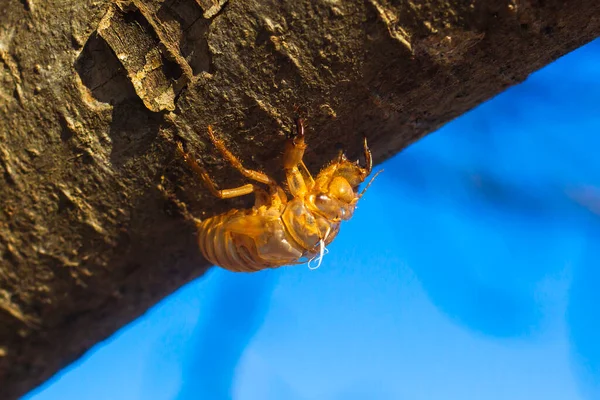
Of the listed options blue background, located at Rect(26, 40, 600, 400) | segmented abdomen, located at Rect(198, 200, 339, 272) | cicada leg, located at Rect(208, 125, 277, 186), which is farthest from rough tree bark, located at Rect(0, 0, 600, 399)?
blue background, located at Rect(26, 40, 600, 400)

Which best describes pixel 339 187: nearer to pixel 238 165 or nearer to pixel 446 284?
pixel 238 165

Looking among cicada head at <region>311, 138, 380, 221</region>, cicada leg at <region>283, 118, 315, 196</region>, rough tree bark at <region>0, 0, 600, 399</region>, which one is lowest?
cicada head at <region>311, 138, 380, 221</region>

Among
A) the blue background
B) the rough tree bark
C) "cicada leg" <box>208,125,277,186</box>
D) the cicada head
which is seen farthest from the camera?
the blue background

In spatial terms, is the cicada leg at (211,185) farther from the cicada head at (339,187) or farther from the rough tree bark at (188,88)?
the cicada head at (339,187)

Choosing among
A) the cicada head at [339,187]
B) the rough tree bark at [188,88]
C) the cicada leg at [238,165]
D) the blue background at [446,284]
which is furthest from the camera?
the blue background at [446,284]

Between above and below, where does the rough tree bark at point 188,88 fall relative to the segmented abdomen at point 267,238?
above

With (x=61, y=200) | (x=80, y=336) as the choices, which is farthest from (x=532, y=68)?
(x=80, y=336)

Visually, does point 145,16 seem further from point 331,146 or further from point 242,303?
point 242,303

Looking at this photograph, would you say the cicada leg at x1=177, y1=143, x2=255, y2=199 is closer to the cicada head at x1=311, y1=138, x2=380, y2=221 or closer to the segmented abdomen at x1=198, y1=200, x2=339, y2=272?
the segmented abdomen at x1=198, y1=200, x2=339, y2=272

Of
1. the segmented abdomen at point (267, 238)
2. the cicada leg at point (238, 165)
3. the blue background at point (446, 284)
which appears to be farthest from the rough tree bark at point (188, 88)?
the blue background at point (446, 284)
